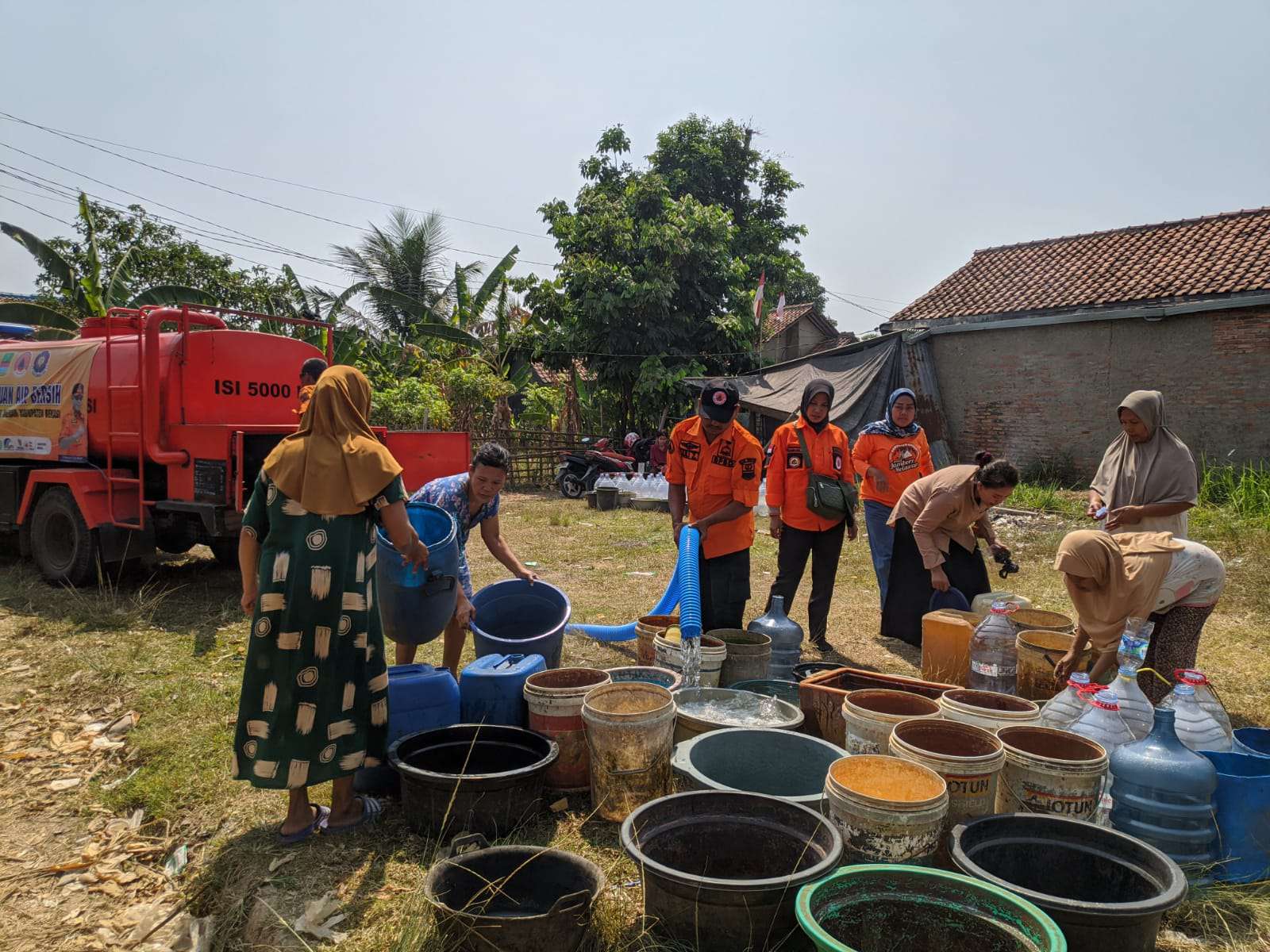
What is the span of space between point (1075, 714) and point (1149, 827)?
473 mm

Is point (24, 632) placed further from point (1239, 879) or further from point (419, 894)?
point (1239, 879)

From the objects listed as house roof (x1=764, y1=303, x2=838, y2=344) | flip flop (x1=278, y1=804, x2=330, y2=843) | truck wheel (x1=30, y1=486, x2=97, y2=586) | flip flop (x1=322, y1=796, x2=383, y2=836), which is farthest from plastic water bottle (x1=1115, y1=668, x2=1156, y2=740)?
house roof (x1=764, y1=303, x2=838, y2=344)

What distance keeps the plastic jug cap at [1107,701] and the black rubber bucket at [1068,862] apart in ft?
1.94

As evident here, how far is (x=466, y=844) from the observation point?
9.19 feet

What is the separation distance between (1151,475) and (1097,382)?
37.8 ft

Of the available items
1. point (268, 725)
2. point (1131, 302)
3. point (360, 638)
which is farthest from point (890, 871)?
point (1131, 302)

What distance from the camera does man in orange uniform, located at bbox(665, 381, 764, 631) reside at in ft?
15.1

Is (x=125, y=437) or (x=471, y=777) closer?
(x=471, y=777)

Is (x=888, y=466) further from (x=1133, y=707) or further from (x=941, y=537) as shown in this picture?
(x=1133, y=707)

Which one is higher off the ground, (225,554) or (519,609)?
(519,609)

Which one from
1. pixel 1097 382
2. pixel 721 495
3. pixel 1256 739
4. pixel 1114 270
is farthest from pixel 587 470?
pixel 1256 739

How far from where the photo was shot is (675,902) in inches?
83.8

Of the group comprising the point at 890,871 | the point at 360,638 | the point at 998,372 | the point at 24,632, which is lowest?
the point at 24,632

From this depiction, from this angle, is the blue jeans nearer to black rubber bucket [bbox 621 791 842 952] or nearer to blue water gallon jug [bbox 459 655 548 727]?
A: blue water gallon jug [bbox 459 655 548 727]
